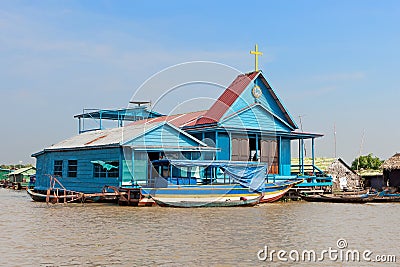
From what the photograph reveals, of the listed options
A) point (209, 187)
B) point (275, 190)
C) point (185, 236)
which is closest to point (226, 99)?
point (275, 190)

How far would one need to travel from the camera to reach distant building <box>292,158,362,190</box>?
40.2 m

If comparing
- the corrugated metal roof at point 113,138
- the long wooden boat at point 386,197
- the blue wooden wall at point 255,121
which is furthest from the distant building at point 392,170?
the corrugated metal roof at point 113,138

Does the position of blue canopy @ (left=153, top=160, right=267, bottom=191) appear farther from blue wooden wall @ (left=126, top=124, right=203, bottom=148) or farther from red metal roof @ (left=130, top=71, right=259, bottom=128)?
red metal roof @ (left=130, top=71, right=259, bottom=128)

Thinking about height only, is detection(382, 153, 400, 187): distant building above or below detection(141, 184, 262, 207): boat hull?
above

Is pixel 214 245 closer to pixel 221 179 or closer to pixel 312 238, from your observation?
pixel 312 238

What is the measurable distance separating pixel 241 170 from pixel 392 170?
15394mm

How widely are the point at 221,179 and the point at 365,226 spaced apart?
38.0ft

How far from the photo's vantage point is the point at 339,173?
1603 inches

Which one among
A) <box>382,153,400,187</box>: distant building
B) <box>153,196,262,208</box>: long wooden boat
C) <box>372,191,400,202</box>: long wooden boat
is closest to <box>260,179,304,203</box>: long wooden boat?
<box>153,196,262,208</box>: long wooden boat

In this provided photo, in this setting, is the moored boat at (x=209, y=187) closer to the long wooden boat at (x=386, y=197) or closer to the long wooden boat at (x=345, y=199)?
the long wooden boat at (x=345, y=199)

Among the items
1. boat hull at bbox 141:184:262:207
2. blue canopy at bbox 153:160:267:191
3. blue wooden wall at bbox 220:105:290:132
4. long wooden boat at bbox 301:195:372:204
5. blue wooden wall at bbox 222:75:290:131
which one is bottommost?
long wooden boat at bbox 301:195:372:204

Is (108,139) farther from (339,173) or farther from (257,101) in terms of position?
(339,173)

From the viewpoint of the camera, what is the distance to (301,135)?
104 feet

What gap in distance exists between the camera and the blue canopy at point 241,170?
2311 cm
